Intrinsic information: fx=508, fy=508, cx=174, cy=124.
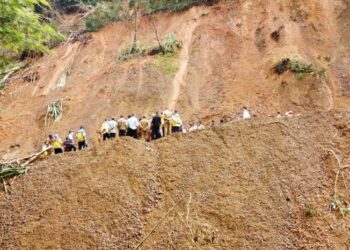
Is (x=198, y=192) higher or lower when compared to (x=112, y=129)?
lower

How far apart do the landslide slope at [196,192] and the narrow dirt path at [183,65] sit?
28.7ft

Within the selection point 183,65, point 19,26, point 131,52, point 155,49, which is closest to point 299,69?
point 183,65

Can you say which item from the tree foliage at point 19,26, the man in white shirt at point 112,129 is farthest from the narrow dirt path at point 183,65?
the tree foliage at point 19,26

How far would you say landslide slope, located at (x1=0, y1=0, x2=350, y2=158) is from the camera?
68.3ft

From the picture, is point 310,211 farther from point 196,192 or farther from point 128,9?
point 128,9

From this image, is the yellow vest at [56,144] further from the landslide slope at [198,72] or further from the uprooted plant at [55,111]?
the uprooted plant at [55,111]

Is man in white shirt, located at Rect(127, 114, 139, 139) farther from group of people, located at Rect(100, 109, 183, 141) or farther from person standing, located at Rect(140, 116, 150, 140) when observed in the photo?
person standing, located at Rect(140, 116, 150, 140)

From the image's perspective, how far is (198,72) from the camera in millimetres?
23078

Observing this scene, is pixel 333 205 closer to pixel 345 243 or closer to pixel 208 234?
pixel 345 243

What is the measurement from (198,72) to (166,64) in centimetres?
164

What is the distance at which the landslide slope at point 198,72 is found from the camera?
20.8 metres

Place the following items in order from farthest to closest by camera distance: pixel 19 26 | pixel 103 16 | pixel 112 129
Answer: pixel 103 16, pixel 112 129, pixel 19 26

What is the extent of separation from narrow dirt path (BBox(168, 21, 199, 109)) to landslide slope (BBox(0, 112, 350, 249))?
345 inches

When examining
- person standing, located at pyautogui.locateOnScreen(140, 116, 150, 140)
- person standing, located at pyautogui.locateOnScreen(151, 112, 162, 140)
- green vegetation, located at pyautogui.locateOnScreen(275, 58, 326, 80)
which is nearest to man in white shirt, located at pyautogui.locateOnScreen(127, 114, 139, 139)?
person standing, located at pyautogui.locateOnScreen(140, 116, 150, 140)
